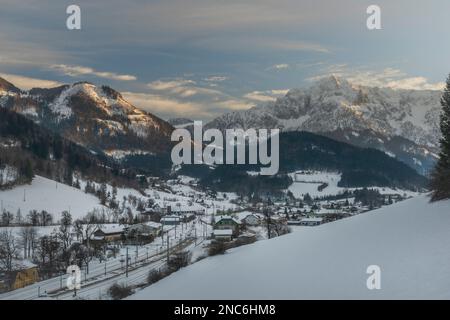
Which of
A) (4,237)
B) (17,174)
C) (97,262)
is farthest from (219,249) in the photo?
(17,174)

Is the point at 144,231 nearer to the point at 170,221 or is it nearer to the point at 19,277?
the point at 170,221

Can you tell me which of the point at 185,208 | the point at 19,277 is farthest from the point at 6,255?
the point at 185,208

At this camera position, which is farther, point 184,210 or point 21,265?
point 184,210

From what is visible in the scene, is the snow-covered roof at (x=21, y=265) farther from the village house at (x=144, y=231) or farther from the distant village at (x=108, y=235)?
the village house at (x=144, y=231)

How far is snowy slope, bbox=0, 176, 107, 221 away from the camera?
109 meters

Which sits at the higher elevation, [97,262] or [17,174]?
[17,174]

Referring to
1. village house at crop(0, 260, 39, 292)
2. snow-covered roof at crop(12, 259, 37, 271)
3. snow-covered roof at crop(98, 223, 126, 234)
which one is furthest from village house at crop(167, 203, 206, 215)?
village house at crop(0, 260, 39, 292)

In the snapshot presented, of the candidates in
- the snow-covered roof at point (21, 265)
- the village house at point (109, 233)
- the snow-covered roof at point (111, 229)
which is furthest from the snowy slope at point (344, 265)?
the snow-covered roof at point (111, 229)

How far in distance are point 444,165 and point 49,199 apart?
107 metres

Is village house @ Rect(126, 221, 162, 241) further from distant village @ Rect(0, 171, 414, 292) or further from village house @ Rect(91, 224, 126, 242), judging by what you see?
village house @ Rect(91, 224, 126, 242)

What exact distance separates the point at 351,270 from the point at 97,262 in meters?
51.2

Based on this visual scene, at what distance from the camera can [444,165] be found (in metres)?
29.9
